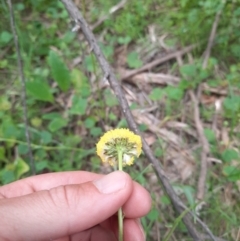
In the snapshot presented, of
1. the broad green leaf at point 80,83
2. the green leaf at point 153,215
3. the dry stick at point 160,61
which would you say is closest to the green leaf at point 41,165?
the broad green leaf at point 80,83

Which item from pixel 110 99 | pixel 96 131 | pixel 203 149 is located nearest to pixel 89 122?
pixel 96 131

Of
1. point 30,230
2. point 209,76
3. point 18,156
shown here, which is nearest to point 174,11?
point 209,76

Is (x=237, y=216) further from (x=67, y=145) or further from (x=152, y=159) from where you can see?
(x=67, y=145)

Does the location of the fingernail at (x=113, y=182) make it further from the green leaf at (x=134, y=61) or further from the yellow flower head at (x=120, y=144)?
the green leaf at (x=134, y=61)

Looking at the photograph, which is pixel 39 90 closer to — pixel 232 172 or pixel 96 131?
pixel 96 131

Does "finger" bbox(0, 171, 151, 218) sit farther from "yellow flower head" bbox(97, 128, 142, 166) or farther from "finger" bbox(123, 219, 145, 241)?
"yellow flower head" bbox(97, 128, 142, 166)

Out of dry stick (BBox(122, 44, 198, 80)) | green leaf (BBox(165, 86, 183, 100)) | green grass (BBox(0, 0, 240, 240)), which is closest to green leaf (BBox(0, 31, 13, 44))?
green grass (BBox(0, 0, 240, 240))

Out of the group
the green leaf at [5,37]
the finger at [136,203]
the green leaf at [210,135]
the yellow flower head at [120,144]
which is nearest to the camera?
the yellow flower head at [120,144]
